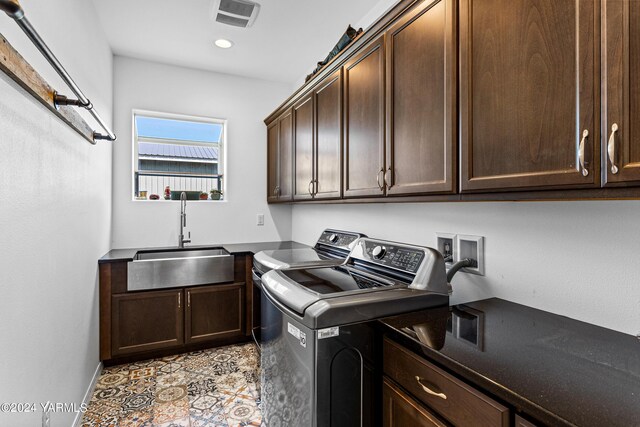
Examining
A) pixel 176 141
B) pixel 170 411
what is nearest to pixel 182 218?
pixel 176 141

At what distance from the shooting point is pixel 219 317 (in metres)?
2.86

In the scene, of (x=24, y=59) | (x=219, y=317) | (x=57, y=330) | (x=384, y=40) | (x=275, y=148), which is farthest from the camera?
(x=275, y=148)

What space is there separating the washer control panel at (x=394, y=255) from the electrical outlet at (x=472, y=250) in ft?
0.84

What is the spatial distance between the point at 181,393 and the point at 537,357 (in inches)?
84.8

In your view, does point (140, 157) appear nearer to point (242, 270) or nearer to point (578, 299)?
point (242, 270)

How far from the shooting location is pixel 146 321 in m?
2.64

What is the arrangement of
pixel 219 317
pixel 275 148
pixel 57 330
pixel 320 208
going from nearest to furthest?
1. pixel 57 330
2. pixel 219 317
3. pixel 320 208
4. pixel 275 148

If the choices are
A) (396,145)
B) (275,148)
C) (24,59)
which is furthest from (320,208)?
(24,59)

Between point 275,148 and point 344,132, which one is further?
point 275,148

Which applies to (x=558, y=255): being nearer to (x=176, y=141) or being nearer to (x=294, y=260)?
(x=294, y=260)

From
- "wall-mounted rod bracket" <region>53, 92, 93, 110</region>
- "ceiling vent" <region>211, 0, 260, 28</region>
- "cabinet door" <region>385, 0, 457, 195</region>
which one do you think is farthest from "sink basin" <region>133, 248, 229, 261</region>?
"cabinet door" <region>385, 0, 457, 195</region>

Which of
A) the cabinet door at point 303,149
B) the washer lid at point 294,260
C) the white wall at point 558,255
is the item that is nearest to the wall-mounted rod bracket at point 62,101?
the washer lid at point 294,260

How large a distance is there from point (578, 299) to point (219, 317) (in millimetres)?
2553

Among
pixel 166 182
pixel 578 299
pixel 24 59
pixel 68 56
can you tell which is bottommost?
pixel 578 299
